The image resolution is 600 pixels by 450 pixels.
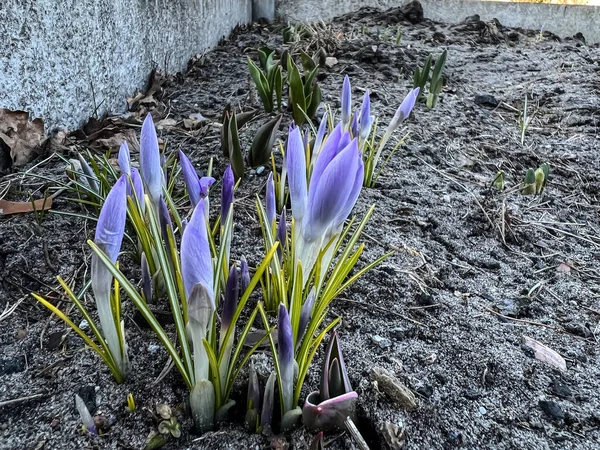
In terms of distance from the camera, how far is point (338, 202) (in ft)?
2.19

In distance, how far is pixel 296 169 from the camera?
2.53 ft

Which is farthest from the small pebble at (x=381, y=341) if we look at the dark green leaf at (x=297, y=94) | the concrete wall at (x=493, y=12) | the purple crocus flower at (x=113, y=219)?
the concrete wall at (x=493, y=12)

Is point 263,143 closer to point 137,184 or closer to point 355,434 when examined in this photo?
point 137,184

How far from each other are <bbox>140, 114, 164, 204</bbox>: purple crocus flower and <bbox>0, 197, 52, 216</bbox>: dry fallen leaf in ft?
2.05

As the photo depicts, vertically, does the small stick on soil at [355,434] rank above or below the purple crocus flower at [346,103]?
below

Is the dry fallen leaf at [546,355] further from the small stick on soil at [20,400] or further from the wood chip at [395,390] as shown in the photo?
the small stick on soil at [20,400]

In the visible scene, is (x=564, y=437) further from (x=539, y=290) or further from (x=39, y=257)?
(x=39, y=257)

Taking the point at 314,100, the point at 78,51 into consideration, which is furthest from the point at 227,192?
the point at 78,51

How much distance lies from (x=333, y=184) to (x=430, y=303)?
65 centimetres

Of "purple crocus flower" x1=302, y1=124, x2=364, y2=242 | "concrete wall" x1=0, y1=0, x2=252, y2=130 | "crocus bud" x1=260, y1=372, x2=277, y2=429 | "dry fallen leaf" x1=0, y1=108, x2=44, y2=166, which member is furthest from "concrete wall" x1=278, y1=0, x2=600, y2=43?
"crocus bud" x1=260, y1=372, x2=277, y2=429

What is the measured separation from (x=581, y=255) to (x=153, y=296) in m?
1.31

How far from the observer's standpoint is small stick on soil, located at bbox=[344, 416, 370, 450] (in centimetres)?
77

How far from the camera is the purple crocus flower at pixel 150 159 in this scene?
0.79 meters

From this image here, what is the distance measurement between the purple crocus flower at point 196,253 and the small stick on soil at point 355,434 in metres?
0.33
